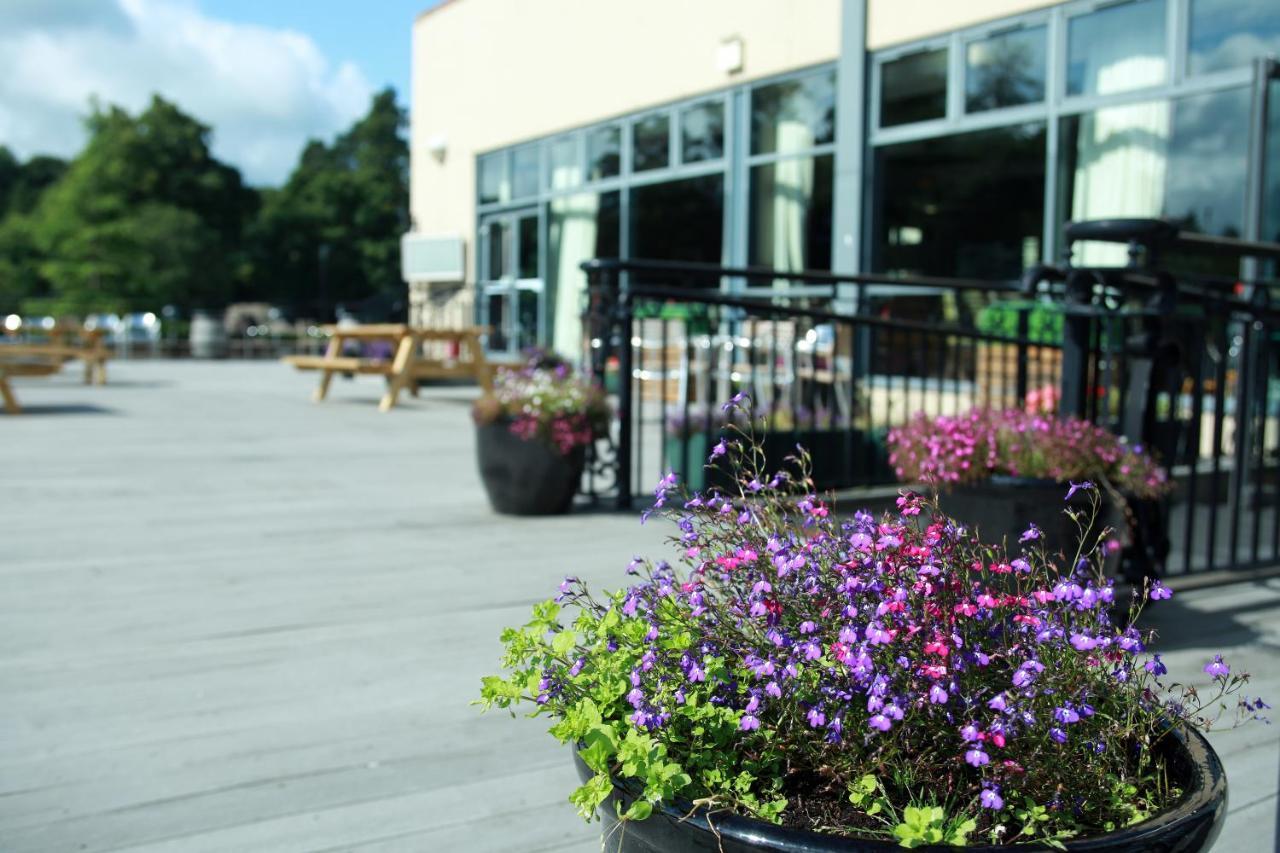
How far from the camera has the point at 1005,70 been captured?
775 cm

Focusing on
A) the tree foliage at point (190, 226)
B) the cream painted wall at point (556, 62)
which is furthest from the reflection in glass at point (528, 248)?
the tree foliage at point (190, 226)

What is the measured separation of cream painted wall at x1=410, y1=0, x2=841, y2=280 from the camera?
9719 millimetres

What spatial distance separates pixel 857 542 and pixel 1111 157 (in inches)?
258

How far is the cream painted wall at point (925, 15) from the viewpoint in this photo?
768cm

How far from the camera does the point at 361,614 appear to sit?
3.37 metres

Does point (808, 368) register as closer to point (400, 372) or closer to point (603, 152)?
point (400, 372)

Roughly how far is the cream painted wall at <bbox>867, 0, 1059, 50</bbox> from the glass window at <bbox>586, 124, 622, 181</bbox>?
3.71 metres

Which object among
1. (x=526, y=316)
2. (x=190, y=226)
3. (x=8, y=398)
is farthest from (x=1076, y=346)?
(x=190, y=226)

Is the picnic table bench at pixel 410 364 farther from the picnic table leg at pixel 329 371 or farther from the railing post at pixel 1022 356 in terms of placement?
the railing post at pixel 1022 356

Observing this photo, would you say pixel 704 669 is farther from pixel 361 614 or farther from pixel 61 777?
pixel 361 614

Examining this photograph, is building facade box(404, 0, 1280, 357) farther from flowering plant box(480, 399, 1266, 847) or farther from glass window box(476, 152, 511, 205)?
flowering plant box(480, 399, 1266, 847)

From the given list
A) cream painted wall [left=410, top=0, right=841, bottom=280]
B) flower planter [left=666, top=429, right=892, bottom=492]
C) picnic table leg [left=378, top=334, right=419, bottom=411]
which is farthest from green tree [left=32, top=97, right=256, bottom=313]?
flower planter [left=666, top=429, right=892, bottom=492]

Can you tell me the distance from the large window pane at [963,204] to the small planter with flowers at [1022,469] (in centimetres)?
503

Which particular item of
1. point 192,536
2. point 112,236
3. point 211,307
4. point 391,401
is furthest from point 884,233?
point 211,307
